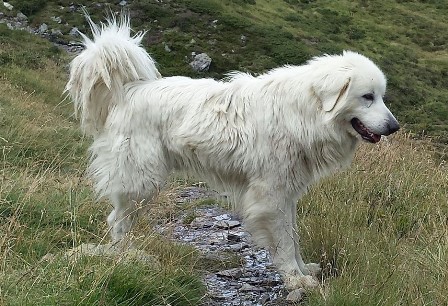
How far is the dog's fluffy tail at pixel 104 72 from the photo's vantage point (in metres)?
5.25

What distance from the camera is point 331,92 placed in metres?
4.64

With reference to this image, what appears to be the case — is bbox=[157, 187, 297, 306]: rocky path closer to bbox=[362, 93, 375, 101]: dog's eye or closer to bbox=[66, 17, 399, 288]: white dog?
bbox=[66, 17, 399, 288]: white dog

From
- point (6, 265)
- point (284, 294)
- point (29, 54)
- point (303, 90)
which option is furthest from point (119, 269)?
point (29, 54)

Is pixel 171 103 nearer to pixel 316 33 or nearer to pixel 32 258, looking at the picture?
pixel 32 258

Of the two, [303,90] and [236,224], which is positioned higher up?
[303,90]

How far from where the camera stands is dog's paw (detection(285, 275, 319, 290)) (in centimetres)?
434

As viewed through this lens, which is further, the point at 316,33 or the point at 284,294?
the point at 316,33

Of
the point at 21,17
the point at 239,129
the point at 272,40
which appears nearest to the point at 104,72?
the point at 239,129

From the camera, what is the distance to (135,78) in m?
5.44

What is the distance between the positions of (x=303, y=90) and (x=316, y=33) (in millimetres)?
35941

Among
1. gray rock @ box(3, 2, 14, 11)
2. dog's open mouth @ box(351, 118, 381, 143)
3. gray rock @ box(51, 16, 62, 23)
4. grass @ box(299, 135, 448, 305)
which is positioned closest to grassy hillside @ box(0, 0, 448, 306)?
grass @ box(299, 135, 448, 305)

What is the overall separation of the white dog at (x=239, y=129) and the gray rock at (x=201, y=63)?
21.8 m

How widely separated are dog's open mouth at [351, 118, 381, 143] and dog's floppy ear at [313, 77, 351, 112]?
25cm

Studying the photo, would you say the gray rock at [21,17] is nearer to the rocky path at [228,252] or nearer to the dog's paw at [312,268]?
the rocky path at [228,252]
